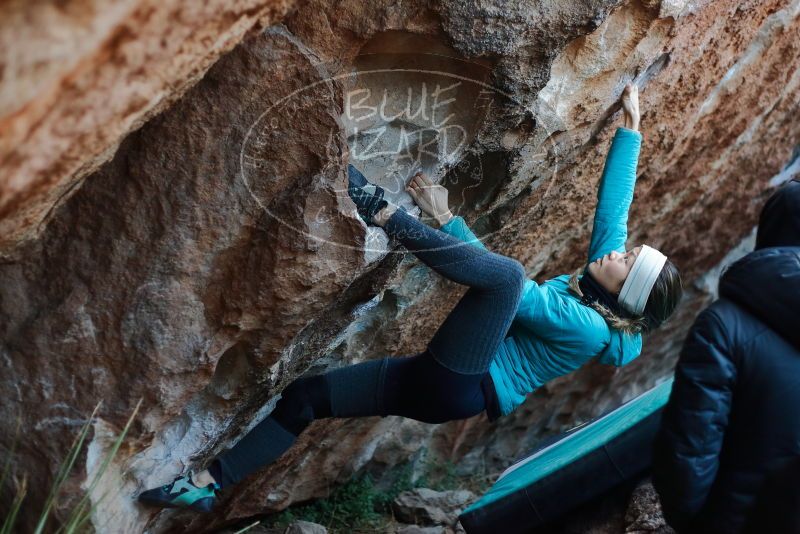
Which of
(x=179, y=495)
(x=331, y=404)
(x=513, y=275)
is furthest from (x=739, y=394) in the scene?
(x=179, y=495)

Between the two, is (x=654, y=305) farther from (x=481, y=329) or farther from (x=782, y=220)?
(x=481, y=329)

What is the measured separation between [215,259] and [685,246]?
386 centimetres

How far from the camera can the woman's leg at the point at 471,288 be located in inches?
110

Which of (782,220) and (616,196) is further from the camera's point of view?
(616,196)

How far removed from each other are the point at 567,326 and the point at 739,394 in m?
0.61

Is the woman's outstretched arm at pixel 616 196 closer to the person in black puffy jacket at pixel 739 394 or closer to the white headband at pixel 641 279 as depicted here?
the white headband at pixel 641 279

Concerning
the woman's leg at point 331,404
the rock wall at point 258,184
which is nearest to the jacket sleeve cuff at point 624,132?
the rock wall at point 258,184

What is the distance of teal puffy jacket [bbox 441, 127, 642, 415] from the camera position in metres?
2.97

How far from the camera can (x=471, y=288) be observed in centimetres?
288

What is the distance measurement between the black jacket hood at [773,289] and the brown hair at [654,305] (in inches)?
13.0

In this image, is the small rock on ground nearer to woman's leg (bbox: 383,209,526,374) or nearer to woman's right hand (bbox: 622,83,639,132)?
woman's leg (bbox: 383,209,526,374)

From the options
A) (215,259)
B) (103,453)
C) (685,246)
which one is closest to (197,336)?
(215,259)

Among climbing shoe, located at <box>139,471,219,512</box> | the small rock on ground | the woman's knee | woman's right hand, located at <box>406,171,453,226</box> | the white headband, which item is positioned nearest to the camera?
the woman's knee

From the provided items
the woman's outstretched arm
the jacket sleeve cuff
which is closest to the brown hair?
the woman's outstretched arm
